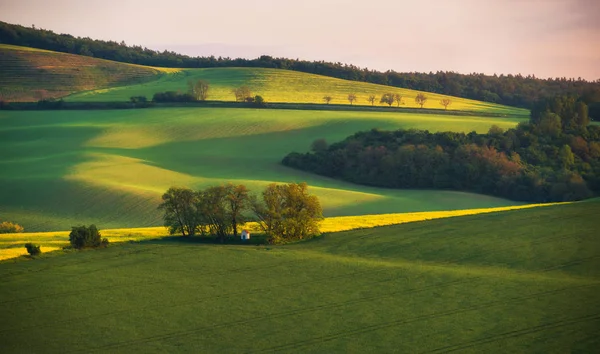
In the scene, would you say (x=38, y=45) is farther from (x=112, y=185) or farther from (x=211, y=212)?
(x=211, y=212)

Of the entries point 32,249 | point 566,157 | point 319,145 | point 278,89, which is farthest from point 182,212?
point 278,89

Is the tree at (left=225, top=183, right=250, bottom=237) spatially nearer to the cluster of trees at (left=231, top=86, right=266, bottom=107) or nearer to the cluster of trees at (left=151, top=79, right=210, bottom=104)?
the cluster of trees at (left=231, top=86, right=266, bottom=107)

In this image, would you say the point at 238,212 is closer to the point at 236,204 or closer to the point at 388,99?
the point at 236,204

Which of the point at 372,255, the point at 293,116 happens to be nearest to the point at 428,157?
the point at 293,116

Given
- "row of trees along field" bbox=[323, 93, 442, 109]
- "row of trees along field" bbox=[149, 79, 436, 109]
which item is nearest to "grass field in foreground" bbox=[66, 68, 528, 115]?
"row of trees along field" bbox=[323, 93, 442, 109]

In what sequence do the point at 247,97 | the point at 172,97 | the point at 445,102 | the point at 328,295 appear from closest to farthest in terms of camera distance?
the point at 328,295
the point at 172,97
the point at 247,97
the point at 445,102

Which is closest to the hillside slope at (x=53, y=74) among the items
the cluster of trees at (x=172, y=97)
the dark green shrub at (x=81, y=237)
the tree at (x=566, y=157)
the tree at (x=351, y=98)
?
the cluster of trees at (x=172, y=97)
